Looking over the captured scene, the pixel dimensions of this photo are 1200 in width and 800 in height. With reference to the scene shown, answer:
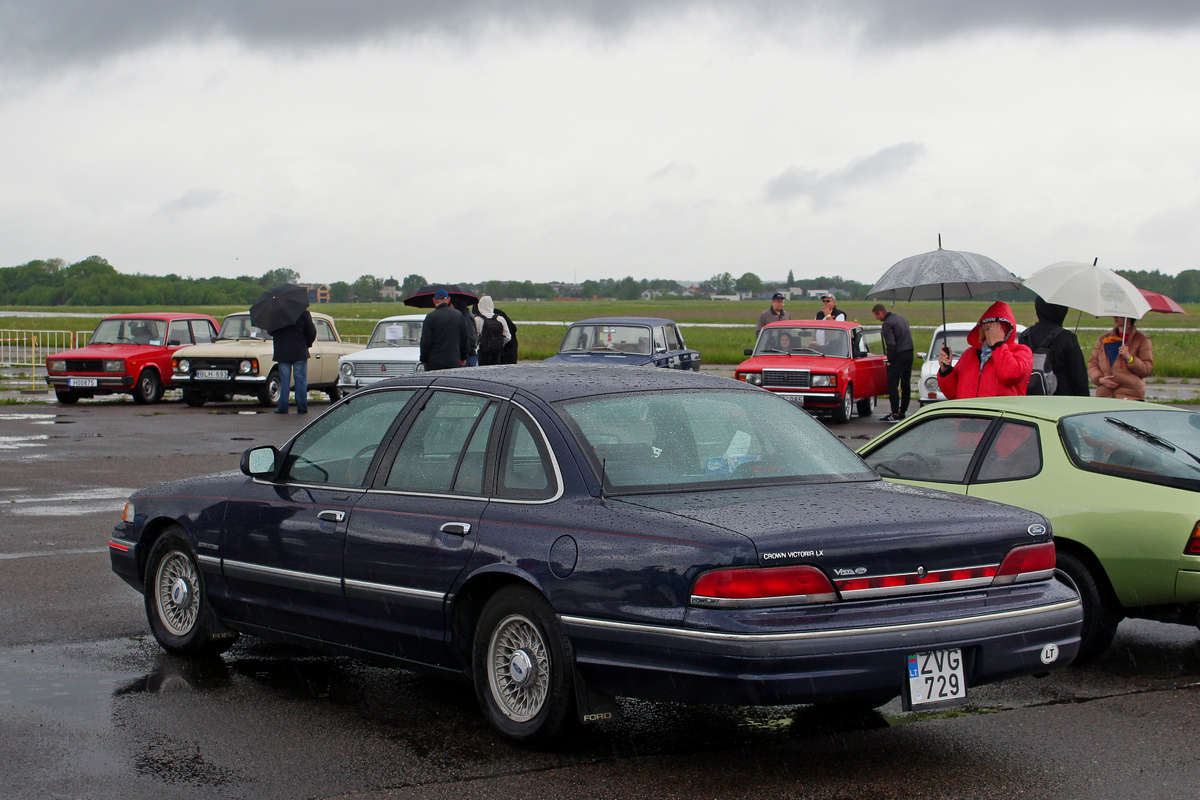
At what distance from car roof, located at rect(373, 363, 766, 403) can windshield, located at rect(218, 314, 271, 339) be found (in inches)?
729

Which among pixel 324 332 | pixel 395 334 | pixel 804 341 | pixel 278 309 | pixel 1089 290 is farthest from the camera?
pixel 324 332

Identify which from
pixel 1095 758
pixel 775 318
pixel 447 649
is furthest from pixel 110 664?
pixel 775 318

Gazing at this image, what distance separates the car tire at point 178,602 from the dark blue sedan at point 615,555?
0.38ft

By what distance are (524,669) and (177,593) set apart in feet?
7.98

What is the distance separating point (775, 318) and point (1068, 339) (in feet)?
46.1

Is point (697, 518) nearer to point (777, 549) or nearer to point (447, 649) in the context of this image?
point (777, 549)

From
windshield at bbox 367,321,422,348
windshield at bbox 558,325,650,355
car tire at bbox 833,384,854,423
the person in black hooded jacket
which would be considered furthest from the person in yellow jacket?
windshield at bbox 367,321,422,348

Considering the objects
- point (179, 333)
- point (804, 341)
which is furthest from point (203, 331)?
point (804, 341)

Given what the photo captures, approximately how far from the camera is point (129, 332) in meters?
23.4

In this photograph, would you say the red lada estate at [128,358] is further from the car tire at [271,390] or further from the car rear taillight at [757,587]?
the car rear taillight at [757,587]

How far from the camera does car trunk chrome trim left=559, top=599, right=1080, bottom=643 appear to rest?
155 inches

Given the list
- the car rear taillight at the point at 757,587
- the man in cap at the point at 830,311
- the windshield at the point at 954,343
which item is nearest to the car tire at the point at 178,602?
the car rear taillight at the point at 757,587

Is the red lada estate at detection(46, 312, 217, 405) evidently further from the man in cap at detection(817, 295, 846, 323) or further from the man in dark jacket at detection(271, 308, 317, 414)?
the man in cap at detection(817, 295, 846, 323)

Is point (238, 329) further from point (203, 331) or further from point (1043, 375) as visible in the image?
point (1043, 375)
